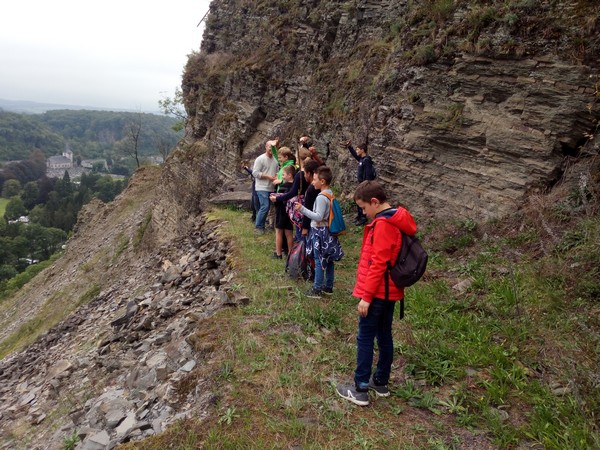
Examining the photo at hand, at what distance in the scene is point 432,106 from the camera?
31.4ft

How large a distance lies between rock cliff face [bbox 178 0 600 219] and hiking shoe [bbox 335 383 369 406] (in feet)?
18.1

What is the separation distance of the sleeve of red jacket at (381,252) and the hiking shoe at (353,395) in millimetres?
964

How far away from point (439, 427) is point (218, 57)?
70.4 feet

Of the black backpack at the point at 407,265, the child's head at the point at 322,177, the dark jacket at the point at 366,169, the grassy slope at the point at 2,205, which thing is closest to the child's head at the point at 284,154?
the child's head at the point at 322,177

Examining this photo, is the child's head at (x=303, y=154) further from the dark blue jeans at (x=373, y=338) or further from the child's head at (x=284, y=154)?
the dark blue jeans at (x=373, y=338)

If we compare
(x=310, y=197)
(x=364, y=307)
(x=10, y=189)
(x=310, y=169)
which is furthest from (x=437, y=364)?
(x=10, y=189)

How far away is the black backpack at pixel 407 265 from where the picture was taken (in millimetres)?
3734

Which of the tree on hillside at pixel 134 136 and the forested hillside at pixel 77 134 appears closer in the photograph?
the tree on hillside at pixel 134 136

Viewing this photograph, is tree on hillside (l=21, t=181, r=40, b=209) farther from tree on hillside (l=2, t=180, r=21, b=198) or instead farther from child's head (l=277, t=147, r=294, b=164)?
child's head (l=277, t=147, r=294, b=164)

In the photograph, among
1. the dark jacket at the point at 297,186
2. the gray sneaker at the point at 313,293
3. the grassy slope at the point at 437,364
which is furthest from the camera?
the dark jacket at the point at 297,186

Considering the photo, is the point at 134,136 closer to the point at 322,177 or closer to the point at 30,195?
the point at 322,177

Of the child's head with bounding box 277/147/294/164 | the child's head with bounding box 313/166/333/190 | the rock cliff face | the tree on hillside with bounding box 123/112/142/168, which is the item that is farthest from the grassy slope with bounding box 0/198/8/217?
the child's head with bounding box 313/166/333/190

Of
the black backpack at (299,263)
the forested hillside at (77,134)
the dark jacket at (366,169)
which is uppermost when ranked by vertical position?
the dark jacket at (366,169)

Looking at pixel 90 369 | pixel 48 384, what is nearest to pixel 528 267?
pixel 90 369
